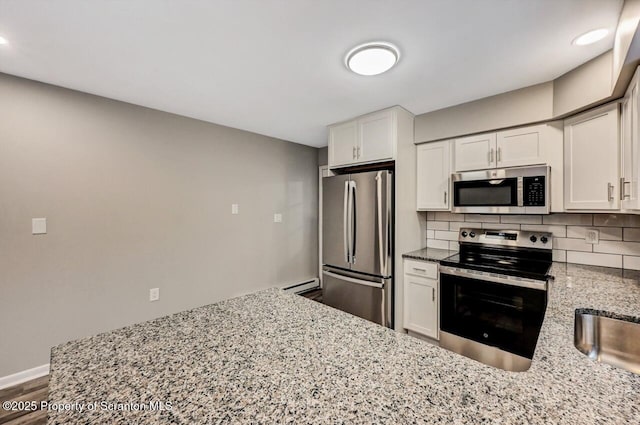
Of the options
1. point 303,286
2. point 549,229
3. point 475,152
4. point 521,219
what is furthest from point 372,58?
point 303,286

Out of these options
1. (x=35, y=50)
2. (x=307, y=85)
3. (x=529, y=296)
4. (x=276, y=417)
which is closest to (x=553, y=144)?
(x=529, y=296)

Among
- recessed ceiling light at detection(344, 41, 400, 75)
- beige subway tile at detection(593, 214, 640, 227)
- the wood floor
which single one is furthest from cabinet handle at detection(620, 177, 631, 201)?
the wood floor

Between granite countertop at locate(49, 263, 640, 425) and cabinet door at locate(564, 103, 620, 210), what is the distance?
4.30ft

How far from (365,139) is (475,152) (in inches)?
39.9

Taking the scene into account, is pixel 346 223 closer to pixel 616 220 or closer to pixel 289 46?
pixel 289 46

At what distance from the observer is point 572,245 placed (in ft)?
7.16

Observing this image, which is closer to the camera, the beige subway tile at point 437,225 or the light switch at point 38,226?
the light switch at point 38,226

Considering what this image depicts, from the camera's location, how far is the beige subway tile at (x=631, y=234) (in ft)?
6.31

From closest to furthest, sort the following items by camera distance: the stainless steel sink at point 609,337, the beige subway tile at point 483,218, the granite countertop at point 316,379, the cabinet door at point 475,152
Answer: the granite countertop at point 316,379 < the stainless steel sink at point 609,337 < the cabinet door at point 475,152 < the beige subway tile at point 483,218

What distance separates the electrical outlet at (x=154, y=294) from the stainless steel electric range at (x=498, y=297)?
269 cm

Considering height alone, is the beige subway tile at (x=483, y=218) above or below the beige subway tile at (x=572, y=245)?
above

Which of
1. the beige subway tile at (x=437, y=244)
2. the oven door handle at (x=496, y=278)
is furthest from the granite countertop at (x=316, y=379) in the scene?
the beige subway tile at (x=437, y=244)

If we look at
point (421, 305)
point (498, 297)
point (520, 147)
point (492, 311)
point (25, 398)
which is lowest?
point (25, 398)

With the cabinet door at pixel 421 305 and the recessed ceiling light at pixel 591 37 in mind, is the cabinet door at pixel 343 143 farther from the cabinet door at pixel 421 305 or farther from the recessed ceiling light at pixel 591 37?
the recessed ceiling light at pixel 591 37
